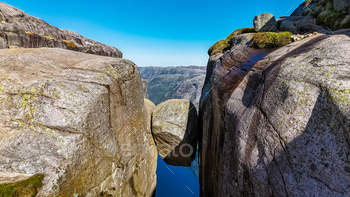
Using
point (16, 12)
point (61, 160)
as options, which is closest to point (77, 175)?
point (61, 160)

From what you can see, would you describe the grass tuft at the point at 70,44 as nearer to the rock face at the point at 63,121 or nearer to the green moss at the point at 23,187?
the rock face at the point at 63,121

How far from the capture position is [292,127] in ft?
17.8

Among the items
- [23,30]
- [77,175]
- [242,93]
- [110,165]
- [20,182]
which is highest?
[23,30]

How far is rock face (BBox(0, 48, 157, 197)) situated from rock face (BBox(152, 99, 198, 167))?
4642 millimetres

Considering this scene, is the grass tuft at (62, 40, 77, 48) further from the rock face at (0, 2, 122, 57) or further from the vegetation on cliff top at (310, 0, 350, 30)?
the vegetation on cliff top at (310, 0, 350, 30)

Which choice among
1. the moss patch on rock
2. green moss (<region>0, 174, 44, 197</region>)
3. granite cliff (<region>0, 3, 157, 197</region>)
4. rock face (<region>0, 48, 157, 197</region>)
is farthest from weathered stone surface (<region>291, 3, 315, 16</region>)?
green moss (<region>0, 174, 44, 197</region>)

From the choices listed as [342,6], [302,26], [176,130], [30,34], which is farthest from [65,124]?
[302,26]

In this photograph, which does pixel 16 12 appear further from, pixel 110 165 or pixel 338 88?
pixel 338 88

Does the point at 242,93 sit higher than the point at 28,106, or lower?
higher

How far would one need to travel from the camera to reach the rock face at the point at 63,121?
17.7 feet

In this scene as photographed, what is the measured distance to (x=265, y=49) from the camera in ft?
33.8

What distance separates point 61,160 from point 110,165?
294 centimetres

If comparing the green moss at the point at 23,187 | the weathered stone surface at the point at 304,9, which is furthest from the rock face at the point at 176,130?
the weathered stone surface at the point at 304,9

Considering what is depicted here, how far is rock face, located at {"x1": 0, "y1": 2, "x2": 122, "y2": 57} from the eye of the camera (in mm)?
17000
